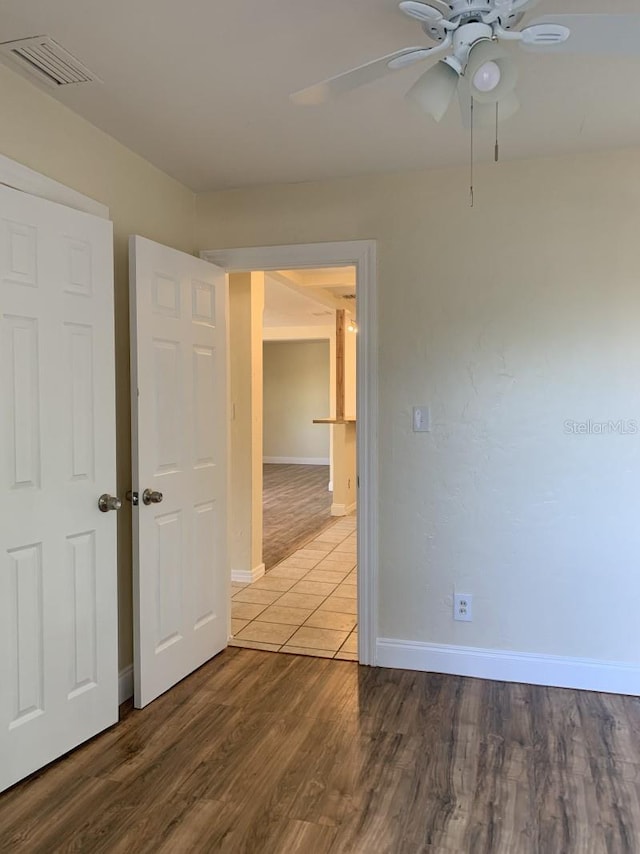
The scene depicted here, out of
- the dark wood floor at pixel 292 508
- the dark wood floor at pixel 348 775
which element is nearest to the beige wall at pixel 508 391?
the dark wood floor at pixel 348 775

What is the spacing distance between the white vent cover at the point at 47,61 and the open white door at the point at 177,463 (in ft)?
2.04

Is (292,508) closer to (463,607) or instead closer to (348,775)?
(463,607)

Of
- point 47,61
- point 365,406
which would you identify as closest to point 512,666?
point 365,406

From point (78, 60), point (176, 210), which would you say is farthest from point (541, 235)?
point (78, 60)

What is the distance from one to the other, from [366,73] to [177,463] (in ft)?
6.13

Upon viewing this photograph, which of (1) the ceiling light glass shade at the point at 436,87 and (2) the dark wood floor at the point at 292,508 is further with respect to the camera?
(2) the dark wood floor at the point at 292,508

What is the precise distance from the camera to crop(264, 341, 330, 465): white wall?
12438mm

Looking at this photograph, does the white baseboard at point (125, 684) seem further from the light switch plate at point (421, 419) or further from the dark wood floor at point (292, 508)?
the dark wood floor at point (292, 508)

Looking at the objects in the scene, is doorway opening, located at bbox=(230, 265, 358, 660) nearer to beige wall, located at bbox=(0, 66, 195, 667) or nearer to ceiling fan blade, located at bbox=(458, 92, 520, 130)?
beige wall, located at bbox=(0, 66, 195, 667)

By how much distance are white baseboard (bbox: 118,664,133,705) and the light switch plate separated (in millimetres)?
1720

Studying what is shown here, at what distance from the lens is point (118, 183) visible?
8.89ft

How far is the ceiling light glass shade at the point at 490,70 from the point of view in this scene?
4.64 feet

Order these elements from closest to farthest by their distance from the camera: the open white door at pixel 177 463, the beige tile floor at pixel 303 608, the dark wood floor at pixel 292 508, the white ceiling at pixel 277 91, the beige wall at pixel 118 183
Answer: the white ceiling at pixel 277 91 < the beige wall at pixel 118 183 < the open white door at pixel 177 463 < the beige tile floor at pixel 303 608 < the dark wood floor at pixel 292 508

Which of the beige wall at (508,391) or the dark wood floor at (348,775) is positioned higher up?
the beige wall at (508,391)
